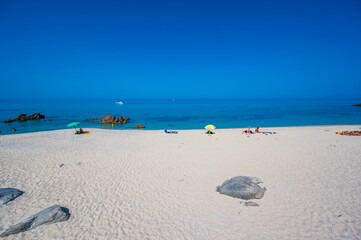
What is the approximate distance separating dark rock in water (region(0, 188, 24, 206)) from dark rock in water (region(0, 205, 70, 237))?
254cm

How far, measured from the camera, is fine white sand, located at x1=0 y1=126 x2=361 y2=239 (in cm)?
596

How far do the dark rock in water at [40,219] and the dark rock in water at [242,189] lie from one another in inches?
265

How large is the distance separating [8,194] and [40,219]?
11.0 feet

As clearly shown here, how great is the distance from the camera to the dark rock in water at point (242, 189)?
25.1 ft

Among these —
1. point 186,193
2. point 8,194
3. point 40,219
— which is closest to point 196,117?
point 186,193

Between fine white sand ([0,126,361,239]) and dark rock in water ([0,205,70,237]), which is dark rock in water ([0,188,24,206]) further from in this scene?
dark rock in water ([0,205,70,237])

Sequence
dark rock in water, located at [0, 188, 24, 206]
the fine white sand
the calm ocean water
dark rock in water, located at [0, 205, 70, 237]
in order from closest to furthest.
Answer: dark rock in water, located at [0, 205, 70, 237]
the fine white sand
dark rock in water, located at [0, 188, 24, 206]
the calm ocean water

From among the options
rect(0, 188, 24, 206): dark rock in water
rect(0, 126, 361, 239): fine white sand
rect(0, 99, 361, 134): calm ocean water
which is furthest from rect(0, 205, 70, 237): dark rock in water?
rect(0, 99, 361, 134): calm ocean water

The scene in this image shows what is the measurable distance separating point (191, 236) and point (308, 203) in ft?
17.4

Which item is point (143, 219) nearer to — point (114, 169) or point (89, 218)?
point (89, 218)

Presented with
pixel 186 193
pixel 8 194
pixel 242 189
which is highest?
pixel 242 189

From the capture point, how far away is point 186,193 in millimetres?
8367

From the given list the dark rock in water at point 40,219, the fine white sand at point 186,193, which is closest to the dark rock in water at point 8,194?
the fine white sand at point 186,193

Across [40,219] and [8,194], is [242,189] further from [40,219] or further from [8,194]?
[8,194]
